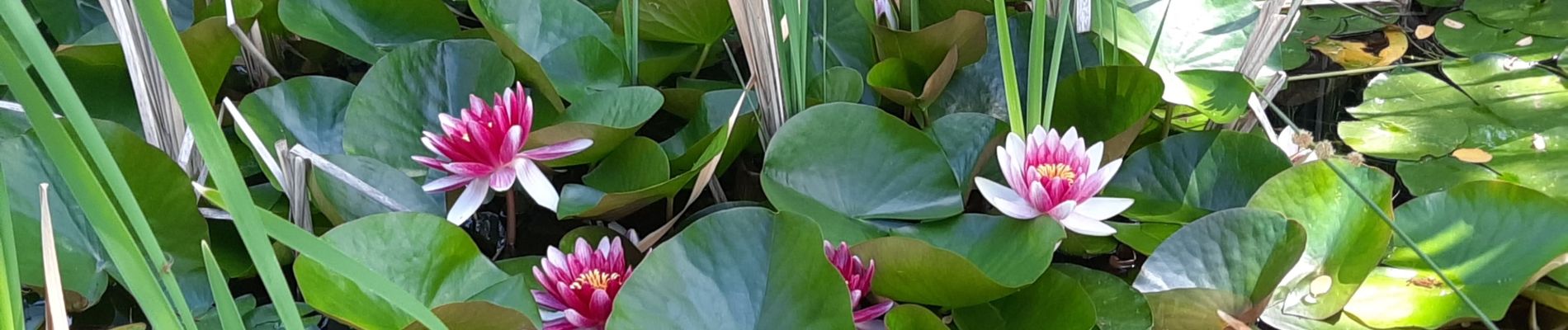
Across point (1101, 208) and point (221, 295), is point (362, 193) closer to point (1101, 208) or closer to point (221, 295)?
point (221, 295)

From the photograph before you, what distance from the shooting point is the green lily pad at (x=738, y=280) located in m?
0.55

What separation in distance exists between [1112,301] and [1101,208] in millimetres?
61

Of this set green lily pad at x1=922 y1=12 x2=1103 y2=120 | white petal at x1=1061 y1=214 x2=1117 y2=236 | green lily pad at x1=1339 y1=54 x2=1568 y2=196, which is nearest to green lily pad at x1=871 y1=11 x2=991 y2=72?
green lily pad at x1=922 y1=12 x2=1103 y2=120

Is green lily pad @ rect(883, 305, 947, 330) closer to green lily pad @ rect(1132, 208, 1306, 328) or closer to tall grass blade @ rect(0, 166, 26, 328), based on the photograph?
green lily pad @ rect(1132, 208, 1306, 328)

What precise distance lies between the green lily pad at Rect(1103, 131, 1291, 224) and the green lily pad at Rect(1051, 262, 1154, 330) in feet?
0.28

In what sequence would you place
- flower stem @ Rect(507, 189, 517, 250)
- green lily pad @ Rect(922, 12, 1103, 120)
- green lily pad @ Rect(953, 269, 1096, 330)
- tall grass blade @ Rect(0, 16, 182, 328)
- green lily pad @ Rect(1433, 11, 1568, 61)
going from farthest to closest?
green lily pad @ Rect(1433, 11, 1568, 61), green lily pad @ Rect(922, 12, 1103, 120), flower stem @ Rect(507, 189, 517, 250), green lily pad @ Rect(953, 269, 1096, 330), tall grass blade @ Rect(0, 16, 182, 328)

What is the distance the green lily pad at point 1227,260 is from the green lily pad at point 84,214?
25.3 inches

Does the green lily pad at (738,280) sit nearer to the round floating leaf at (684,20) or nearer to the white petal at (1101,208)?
the white petal at (1101,208)

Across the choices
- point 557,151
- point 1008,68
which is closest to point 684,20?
point 557,151

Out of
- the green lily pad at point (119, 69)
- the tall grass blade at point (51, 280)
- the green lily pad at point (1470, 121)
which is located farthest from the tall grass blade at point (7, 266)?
the green lily pad at point (1470, 121)

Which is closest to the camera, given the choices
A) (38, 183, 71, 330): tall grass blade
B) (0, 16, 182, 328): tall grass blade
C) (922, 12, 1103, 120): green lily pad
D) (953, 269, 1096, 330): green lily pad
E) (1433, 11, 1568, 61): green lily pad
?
(0, 16, 182, 328): tall grass blade

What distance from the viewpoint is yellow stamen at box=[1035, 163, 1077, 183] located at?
2.09 feet

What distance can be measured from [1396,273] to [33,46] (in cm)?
81

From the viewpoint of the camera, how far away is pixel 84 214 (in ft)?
2.00
